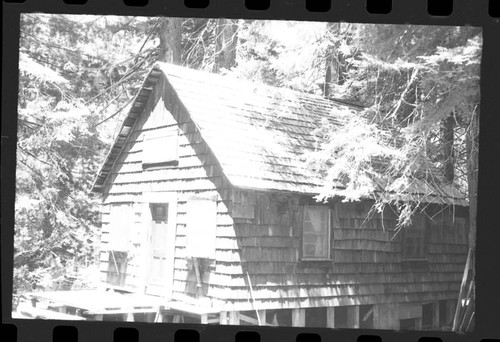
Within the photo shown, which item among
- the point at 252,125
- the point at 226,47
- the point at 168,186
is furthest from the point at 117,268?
the point at 226,47

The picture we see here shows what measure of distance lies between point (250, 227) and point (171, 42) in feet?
33.4

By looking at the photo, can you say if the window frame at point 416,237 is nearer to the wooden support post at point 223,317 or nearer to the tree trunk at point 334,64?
the tree trunk at point 334,64

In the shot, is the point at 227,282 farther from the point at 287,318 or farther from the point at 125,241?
the point at 125,241

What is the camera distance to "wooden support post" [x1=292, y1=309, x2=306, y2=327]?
12.6 metres

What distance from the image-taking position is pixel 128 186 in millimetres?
14352

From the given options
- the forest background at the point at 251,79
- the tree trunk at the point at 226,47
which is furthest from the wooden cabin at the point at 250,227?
the tree trunk at the point at 226,47

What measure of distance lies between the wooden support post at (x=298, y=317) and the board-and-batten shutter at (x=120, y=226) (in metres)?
3.70

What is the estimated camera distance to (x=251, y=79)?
54.9 feet

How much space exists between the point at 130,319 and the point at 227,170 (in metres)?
3.26

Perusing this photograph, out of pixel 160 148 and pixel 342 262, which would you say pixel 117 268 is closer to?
pixel 160 148

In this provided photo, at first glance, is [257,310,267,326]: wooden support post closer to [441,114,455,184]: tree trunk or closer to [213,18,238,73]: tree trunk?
[441,114,455,184]: tree trunk

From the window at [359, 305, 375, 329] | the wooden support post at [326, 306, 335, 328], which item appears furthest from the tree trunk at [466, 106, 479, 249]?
the wooden support post at [326, 306, 335, 328]

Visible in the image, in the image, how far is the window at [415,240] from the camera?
14375mm

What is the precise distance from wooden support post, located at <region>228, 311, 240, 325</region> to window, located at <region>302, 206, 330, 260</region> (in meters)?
1.66
